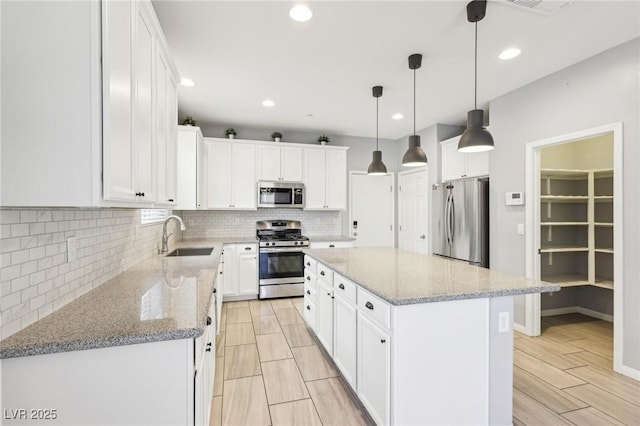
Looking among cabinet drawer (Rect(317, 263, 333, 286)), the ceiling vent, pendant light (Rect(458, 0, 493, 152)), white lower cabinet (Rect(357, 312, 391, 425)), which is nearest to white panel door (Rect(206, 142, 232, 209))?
cabinet drawer (Rect(317, 263, 333, 286))

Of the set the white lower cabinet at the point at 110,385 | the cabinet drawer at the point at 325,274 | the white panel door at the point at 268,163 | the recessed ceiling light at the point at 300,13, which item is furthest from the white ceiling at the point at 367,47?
the white lower cabinet at the point at 110,385

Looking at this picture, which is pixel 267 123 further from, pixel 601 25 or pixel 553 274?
pixel 553 274

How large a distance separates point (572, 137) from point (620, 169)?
52 cm

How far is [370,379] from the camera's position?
6.11ft

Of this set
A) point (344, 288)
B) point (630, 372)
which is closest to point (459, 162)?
point (630, 372)

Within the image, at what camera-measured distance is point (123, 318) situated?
52.0 inches

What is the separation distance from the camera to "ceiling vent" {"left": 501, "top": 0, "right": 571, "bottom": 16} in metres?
1.96

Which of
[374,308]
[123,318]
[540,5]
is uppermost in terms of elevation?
[540,5]

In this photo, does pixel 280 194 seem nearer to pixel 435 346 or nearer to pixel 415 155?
pixel 415 155

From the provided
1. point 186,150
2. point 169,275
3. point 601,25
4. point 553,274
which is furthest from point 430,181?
point 169,275

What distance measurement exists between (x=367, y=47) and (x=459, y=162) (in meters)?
2.57

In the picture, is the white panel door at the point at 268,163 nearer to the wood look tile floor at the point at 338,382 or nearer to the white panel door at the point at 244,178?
the white panel door at the point at 244,178

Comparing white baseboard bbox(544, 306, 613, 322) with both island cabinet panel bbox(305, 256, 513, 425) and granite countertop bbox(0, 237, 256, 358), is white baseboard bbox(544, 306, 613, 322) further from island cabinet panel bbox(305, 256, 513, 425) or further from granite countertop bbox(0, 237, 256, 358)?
granite countertop bbox(0, 237, 256, 358)

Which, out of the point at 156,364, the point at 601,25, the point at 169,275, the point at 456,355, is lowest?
the point at 456,355
